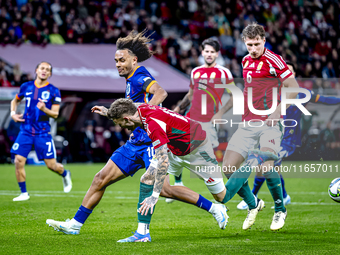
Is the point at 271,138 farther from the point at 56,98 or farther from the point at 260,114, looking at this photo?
the point at 56,98

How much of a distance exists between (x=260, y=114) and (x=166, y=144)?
1.73 metres

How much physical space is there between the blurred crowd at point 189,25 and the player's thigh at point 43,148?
31.6ft

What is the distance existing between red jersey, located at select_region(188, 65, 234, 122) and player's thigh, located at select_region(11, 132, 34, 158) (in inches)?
112

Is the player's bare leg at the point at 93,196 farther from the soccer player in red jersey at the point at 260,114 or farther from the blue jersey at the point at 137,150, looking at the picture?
the soccer player in red jersey at the point at 260,114

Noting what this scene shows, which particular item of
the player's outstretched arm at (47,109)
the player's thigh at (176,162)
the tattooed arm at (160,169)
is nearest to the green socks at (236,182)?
the player's thigh at (176,162)

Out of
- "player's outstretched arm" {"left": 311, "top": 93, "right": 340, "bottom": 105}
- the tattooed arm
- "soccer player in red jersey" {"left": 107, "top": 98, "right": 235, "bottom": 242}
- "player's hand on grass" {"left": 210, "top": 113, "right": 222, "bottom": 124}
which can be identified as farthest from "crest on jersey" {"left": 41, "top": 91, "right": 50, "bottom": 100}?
the tattooed arm

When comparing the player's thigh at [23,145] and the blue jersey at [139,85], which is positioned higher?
the blue jersey at [139,85]

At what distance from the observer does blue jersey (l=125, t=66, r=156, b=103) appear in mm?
5430

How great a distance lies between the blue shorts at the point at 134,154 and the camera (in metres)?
5.34

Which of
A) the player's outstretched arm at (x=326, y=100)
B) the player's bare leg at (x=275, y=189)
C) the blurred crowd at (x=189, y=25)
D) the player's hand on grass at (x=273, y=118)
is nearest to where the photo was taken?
the player's hand on grass at (x=273, y=118)

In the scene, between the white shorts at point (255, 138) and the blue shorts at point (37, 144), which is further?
the blue shorts at point (37, 144)

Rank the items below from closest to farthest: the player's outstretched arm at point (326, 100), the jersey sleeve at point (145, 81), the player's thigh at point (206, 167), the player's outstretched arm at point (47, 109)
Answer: the player's thigh at point (206, 167)
the jersey sleeve at point (145, 81)
the player's outstretched arm at point (326, 100)
the player's outstretched arm at point (47, 109)

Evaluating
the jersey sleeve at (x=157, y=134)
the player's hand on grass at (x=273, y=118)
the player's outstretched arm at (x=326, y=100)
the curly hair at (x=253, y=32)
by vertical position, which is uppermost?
the curly hair at (x=253, y=32)

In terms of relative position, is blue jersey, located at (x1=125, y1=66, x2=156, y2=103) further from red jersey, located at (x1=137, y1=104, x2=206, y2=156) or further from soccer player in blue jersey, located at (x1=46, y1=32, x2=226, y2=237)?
red jersey, located at (x1=137, y1=104, x2=206, y2=156)
